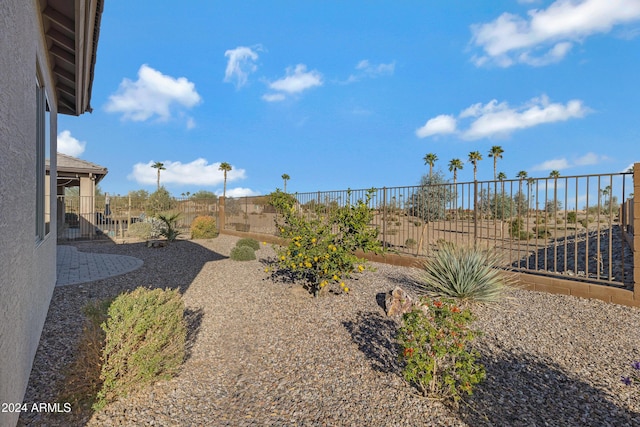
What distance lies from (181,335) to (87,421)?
1051 millimetres

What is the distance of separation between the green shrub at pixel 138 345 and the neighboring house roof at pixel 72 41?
377 centimetres

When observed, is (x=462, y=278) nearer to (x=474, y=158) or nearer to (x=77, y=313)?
(x=77, y=313)

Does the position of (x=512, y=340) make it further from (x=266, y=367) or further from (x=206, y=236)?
(x=206, y=236)

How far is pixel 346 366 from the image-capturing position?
388 cm

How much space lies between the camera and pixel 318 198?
13180mm

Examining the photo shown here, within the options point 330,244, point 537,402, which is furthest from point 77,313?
point 537,402

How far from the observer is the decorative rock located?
A: 5250mm

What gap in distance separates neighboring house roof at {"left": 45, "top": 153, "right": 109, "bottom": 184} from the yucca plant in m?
16.3

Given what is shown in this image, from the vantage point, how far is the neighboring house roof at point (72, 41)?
4562mm

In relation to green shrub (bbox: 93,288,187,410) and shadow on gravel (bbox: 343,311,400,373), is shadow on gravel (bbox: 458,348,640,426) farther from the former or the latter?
green shrub (bbox: 93,288,187,410)

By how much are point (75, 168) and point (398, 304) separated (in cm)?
1670

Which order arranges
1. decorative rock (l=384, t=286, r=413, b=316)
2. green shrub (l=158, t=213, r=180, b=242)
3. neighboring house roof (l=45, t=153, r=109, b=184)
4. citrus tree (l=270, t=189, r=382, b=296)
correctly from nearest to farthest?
decorative rock (l=384, t=286, r=413, b=316)
citrus tree (l=270, t=189, r=382, b=296)
green shrub (l=158, t=213, r=180, b=242)
neighboring house roof (l=45, t=153, r=109, b=184)

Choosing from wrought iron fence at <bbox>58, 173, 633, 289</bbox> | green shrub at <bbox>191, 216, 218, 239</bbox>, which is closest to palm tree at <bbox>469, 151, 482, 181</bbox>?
wrought iron fence at <bbox>58, 173, 633, 289</bbox>

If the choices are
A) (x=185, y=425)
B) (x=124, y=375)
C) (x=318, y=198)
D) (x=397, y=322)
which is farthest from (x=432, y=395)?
(x=318, y=198)
